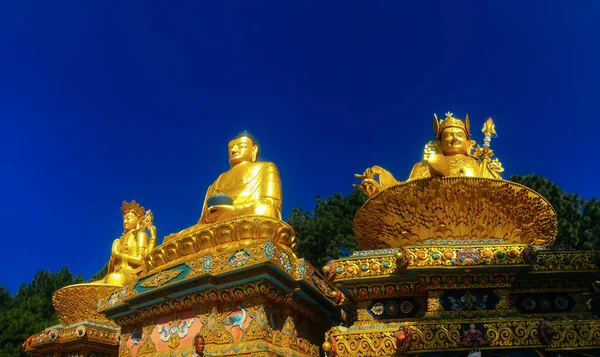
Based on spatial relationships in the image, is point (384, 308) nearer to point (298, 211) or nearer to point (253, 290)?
point (253, 290)

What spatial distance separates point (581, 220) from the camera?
52.5ft

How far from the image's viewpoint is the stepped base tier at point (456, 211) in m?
5.44

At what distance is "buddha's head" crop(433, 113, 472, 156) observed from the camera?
720cm

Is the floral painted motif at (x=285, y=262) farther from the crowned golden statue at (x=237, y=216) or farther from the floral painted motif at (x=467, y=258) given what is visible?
the floral painted motif at (x=467, y=258)

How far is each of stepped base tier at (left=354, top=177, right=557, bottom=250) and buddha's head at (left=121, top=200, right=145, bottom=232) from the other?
770cm

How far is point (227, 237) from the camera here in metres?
6.91

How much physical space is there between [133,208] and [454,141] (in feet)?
26.0

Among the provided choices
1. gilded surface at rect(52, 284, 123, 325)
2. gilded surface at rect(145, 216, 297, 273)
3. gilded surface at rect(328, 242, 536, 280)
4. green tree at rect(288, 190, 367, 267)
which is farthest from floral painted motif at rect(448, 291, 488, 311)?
green tree at rect(288, 190, 367, 267)

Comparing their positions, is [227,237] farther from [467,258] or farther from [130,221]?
[130,221]

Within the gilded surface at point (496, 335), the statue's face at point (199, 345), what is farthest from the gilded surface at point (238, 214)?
the gilded surface at point (496, 335)

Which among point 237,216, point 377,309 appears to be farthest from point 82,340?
point 377,309

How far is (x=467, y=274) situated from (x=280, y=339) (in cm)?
240

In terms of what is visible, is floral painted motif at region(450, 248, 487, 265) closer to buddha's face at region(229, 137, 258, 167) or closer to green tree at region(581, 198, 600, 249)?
buddha's face at region(229, 137, 258, 167)

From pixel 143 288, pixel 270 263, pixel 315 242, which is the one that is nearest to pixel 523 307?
pixel 270 263
